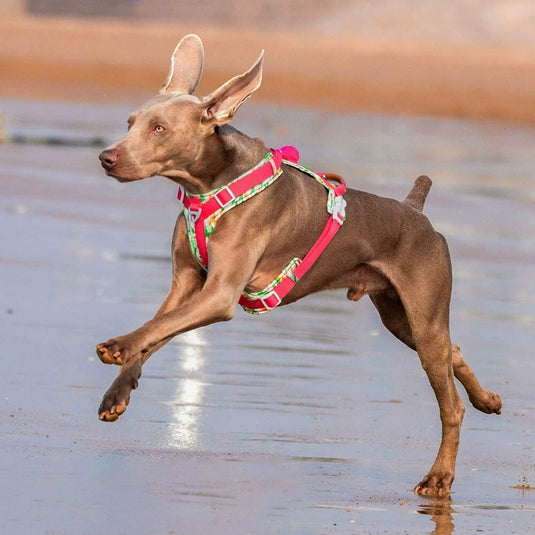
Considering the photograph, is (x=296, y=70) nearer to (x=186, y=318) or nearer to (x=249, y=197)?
(x=249, y=197)

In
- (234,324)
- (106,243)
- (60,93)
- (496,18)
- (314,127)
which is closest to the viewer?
(234,324)

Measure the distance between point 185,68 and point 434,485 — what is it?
7.88ft

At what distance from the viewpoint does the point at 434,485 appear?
769 centimetres

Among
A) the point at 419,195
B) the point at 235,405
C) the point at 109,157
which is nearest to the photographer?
the point at 109,157

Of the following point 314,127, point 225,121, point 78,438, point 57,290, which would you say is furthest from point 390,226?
point 314,127

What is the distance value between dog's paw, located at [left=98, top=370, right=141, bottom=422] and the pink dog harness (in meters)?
0.64

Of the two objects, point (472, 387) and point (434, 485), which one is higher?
point (472, 387)

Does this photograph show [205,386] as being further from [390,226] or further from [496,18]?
[496,18]

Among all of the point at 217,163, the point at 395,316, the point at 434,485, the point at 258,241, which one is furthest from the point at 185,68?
the point at 434,485

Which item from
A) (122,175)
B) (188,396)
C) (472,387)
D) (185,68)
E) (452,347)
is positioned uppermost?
(185,68)

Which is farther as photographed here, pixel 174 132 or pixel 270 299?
pixel 270 299

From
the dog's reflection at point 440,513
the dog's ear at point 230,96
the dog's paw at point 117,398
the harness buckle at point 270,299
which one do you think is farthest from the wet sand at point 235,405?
the dog's ear at point 230,96

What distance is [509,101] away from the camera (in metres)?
43.5

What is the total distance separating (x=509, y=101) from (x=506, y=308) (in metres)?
31.4
